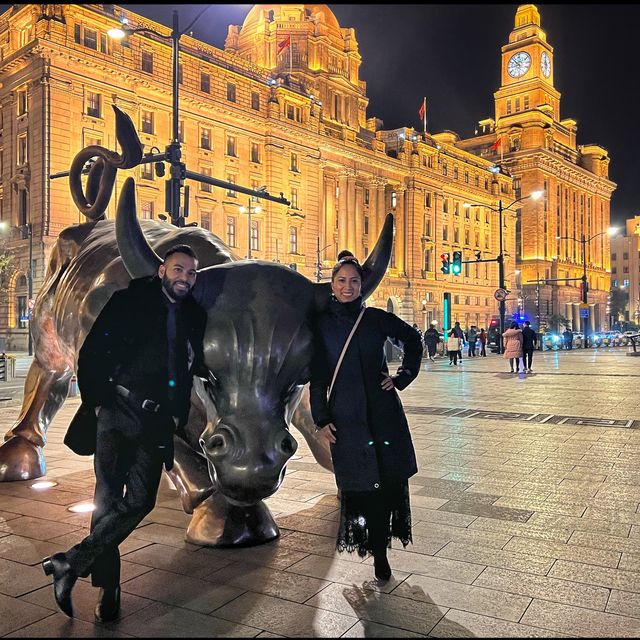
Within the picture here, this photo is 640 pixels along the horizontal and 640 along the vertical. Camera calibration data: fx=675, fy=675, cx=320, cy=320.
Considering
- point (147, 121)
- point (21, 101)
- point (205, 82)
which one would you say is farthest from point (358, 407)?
point (205, 82)

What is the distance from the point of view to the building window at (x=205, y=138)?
163 feet

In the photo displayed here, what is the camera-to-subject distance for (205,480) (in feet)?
15.6

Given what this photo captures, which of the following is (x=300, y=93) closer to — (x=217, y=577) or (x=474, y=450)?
(x=474, y=450)

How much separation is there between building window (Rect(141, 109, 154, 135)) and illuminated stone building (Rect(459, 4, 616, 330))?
48.7 m

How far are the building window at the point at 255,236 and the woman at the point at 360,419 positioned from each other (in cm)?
5027

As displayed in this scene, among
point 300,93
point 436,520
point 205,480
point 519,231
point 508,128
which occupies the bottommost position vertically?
point 436,520

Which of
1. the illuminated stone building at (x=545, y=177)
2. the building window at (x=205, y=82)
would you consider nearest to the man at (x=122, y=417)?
the building window at (x=205, y=82)

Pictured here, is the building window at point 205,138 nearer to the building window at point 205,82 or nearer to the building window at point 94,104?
the building window at point 205,82

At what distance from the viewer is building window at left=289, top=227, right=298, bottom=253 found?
55844mm

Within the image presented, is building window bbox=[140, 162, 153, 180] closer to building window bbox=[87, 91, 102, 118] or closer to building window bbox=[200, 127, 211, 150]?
building window bbox=[87, 91, 102, 118]

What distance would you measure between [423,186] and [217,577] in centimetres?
6959

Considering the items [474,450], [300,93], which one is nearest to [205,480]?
[474,450]

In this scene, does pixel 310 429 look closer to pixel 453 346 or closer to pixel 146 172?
pixel 453 346

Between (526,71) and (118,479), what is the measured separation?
109 meters
